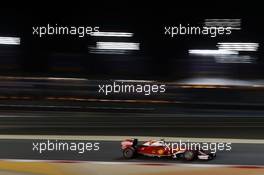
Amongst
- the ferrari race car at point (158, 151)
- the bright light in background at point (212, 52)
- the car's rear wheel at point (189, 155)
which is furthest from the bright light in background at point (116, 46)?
the car's rear wheel at point (189, 155)

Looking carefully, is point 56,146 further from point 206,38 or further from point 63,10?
point 206,38

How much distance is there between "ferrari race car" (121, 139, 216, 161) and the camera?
10.1ft

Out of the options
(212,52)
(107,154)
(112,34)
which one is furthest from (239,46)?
(107,154)

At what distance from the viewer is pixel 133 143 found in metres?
3.09

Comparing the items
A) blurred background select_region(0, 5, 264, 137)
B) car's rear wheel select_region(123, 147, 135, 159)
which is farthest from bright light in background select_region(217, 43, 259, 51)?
car's rear wheel select_region(123, 147, 135, 159)

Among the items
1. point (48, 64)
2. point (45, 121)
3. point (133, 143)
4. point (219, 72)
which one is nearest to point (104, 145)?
point (133, 143)

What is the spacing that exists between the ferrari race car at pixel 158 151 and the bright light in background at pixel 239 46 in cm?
58

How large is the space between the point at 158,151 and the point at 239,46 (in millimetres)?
725

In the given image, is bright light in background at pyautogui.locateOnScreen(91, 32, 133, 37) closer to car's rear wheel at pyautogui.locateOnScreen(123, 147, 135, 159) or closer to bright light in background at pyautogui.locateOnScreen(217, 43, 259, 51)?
bright light in background at pyautogui.locateOnScreen(217, 43, 259, 51)

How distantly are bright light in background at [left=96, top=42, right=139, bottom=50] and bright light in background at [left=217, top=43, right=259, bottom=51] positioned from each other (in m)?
0.46

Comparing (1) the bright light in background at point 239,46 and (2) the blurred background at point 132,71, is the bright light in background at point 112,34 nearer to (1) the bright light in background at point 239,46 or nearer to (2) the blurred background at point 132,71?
(2) the blurred background at point 132,71

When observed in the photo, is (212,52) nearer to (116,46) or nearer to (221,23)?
(221,23)

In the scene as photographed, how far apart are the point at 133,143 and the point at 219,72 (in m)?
0.62

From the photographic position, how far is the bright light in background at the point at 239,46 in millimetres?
2902
